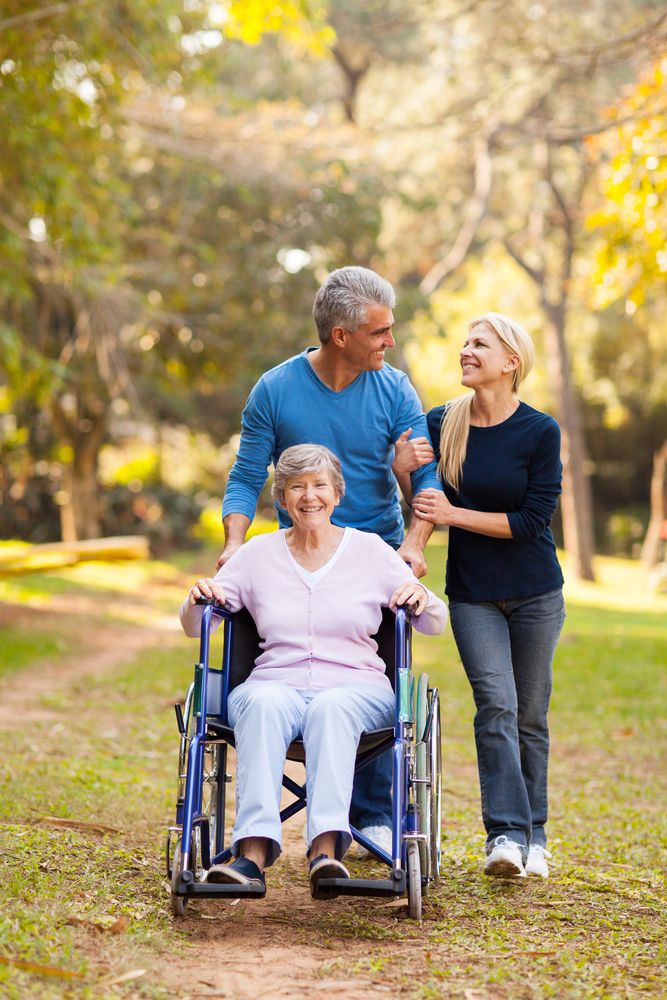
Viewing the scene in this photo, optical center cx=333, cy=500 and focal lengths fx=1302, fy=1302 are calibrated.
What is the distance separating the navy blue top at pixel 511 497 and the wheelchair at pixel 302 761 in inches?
13.8

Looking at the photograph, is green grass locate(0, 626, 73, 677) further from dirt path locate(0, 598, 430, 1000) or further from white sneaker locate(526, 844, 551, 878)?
white sneaker locate(526, 844, 551, 878)

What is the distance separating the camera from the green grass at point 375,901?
3.22 meters

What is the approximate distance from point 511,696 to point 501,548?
476mm

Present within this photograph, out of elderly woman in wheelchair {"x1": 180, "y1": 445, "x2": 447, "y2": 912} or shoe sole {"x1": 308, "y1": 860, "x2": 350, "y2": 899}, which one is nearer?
shoe sole {"x1": 308, "y1": 860, "x2": 350, "y2": 899}

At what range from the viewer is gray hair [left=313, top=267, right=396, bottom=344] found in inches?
159

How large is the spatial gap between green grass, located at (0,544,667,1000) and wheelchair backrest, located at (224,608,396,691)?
0.70 m

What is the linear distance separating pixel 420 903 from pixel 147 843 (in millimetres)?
1358

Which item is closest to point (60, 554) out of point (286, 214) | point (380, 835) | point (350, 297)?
point (286, 214)

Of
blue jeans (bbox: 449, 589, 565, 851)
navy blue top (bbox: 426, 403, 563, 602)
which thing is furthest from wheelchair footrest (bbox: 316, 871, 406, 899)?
navy blue top (bbox: 426, 403, 563, 602)

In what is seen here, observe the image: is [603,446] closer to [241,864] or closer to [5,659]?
[5,659]

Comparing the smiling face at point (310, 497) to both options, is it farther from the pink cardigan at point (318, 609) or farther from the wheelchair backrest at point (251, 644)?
the wheelchair backrest at point (251, 644)

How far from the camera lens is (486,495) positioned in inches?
166

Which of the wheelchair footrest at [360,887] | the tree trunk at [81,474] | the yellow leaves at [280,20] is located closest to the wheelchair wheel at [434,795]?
the wheelchair footrest at [360,887]

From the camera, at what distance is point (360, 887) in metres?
3.42
